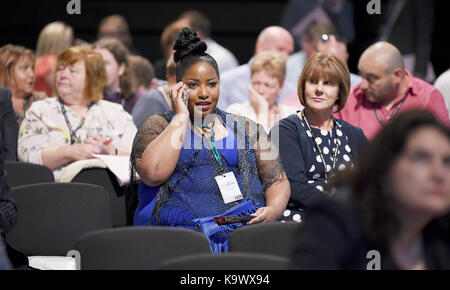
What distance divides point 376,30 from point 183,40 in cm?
465

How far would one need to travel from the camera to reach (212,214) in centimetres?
320

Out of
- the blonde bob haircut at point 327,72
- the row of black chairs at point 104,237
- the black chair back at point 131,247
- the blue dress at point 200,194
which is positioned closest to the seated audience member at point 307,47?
the blonde bob haircut at point 327,72

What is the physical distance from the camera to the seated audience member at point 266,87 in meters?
4.81

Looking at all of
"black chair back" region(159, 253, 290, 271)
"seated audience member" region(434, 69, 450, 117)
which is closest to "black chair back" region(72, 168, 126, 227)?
"black chair back" region(159, 253, 290, 271)

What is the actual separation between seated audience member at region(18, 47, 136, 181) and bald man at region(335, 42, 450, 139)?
1417 mm

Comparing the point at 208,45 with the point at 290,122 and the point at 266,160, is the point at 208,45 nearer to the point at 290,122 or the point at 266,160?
the point at 290,122

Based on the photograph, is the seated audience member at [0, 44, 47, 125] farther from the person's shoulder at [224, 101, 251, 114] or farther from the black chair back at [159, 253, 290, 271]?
the black chair back at [159, 253, 290, 271]

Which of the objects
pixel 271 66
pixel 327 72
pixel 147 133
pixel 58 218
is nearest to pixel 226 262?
pixel 147 133

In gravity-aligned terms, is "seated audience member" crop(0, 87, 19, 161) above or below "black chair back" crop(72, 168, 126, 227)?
above

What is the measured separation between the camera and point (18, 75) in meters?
4.98

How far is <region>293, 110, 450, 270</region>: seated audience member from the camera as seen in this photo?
5.71 feet

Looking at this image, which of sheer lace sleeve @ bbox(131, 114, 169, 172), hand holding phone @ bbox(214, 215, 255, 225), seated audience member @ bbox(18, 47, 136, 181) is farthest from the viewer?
seated audience member @ bbox(18, 47, 136, 181)

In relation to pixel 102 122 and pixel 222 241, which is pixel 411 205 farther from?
pixel 102 122
